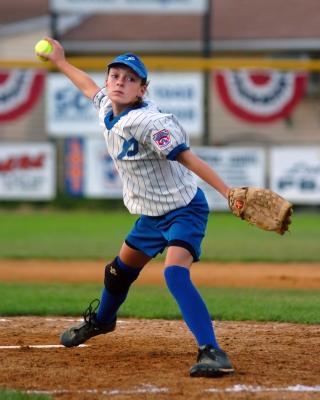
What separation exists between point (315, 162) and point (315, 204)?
737 mm

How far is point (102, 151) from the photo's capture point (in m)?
16.6

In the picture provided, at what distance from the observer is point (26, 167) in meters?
16.9

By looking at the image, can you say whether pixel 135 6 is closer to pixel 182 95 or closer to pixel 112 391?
pixel 182 95

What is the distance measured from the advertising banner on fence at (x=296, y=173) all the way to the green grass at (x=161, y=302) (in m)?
7.36

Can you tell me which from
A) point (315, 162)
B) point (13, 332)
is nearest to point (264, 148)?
point (315, 162)

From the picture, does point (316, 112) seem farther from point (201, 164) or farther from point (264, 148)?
point (201, 164)

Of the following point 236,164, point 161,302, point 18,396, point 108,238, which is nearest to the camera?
point 18,396

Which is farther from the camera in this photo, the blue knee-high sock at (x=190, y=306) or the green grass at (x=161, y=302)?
the green grass at (x=161, y=302)

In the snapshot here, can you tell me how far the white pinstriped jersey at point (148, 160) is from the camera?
4770mm

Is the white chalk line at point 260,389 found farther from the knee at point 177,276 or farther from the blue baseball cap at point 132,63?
the blue baseball cap at point 132,63

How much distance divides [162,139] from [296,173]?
11680 millimetres

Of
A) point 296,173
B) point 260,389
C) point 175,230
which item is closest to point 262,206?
point 175,230

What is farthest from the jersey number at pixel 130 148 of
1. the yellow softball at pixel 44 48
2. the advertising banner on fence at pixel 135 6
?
the advertising banner on fence at pixel 135 6

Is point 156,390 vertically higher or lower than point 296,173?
higher
